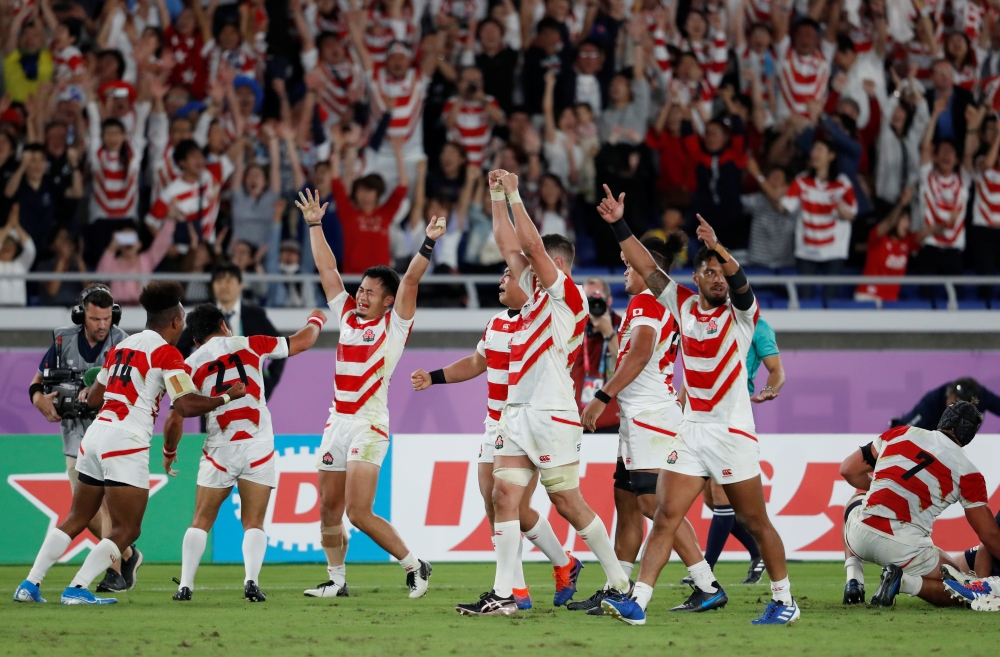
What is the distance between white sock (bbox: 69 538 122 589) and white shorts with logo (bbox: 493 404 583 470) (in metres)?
2.59

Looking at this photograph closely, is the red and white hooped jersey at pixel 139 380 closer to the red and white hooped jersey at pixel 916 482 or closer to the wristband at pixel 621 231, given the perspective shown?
the wristband at pixel 621 231

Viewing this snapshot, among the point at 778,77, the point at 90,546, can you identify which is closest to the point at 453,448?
the point at 90,546

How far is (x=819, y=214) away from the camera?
15.4 meters

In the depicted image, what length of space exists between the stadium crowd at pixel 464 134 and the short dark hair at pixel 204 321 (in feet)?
18.5

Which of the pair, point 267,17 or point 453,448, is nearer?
point 453,448

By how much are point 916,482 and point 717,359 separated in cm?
189

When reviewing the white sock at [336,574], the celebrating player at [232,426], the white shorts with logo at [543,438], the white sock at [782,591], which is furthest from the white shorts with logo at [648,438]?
the celebrating player at [232,426]

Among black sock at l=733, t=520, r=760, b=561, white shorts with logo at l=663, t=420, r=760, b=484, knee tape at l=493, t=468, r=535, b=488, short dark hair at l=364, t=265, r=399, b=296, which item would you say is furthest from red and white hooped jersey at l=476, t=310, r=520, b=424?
black sock at l=733, t=520, r=760, b=561

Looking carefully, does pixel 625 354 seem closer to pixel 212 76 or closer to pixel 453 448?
pixel 453 448

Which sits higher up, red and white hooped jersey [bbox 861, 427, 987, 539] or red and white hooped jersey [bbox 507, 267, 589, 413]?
red and white hooped jersey [bbox 507, 267, 589, 413]

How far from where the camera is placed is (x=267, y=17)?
54.0 ft

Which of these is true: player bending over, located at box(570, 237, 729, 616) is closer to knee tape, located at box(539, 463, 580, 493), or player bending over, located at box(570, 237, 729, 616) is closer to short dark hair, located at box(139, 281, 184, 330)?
knee tape, located at box(539, 463, 580, 493)

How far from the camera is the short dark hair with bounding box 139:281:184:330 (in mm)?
8180

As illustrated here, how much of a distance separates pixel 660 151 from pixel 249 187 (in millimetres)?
5139
